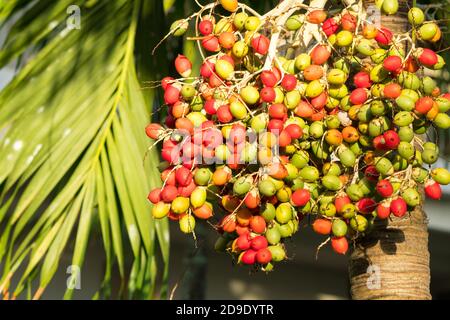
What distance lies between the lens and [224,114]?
165 centimetres

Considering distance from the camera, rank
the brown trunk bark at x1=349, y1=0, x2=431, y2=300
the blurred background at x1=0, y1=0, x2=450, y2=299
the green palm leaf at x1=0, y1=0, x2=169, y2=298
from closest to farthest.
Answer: the brown trunk bark at x1=349, y1=0, x2=431, y2=300 → the green palm leaf at x1=0, y1=0, x2=169, y2=298 → the blurred background at x1=0, y1=0, x2=450, y2=299

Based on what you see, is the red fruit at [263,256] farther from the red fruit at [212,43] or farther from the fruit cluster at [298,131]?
the red fruit at [212,43]

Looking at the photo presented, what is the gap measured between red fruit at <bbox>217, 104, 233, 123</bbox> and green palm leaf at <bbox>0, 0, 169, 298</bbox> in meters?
0.68

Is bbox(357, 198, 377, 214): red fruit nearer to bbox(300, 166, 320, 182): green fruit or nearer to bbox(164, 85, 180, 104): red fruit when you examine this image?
bbox(300, 166, 320, 182): green fruit

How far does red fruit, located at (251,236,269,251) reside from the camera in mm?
1712

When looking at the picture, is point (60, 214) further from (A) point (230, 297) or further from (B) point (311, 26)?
(A) point (230, 297)

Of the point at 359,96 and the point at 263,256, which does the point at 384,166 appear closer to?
the point at 359,96

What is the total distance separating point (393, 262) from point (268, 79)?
557 mm

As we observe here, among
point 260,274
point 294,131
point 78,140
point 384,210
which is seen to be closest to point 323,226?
point 384,210

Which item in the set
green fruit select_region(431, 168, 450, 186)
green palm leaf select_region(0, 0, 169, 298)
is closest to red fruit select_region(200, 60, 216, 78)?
green fruit select_region(431, 168, 450, 186)

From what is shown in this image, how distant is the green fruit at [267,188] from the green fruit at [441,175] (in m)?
0.37
